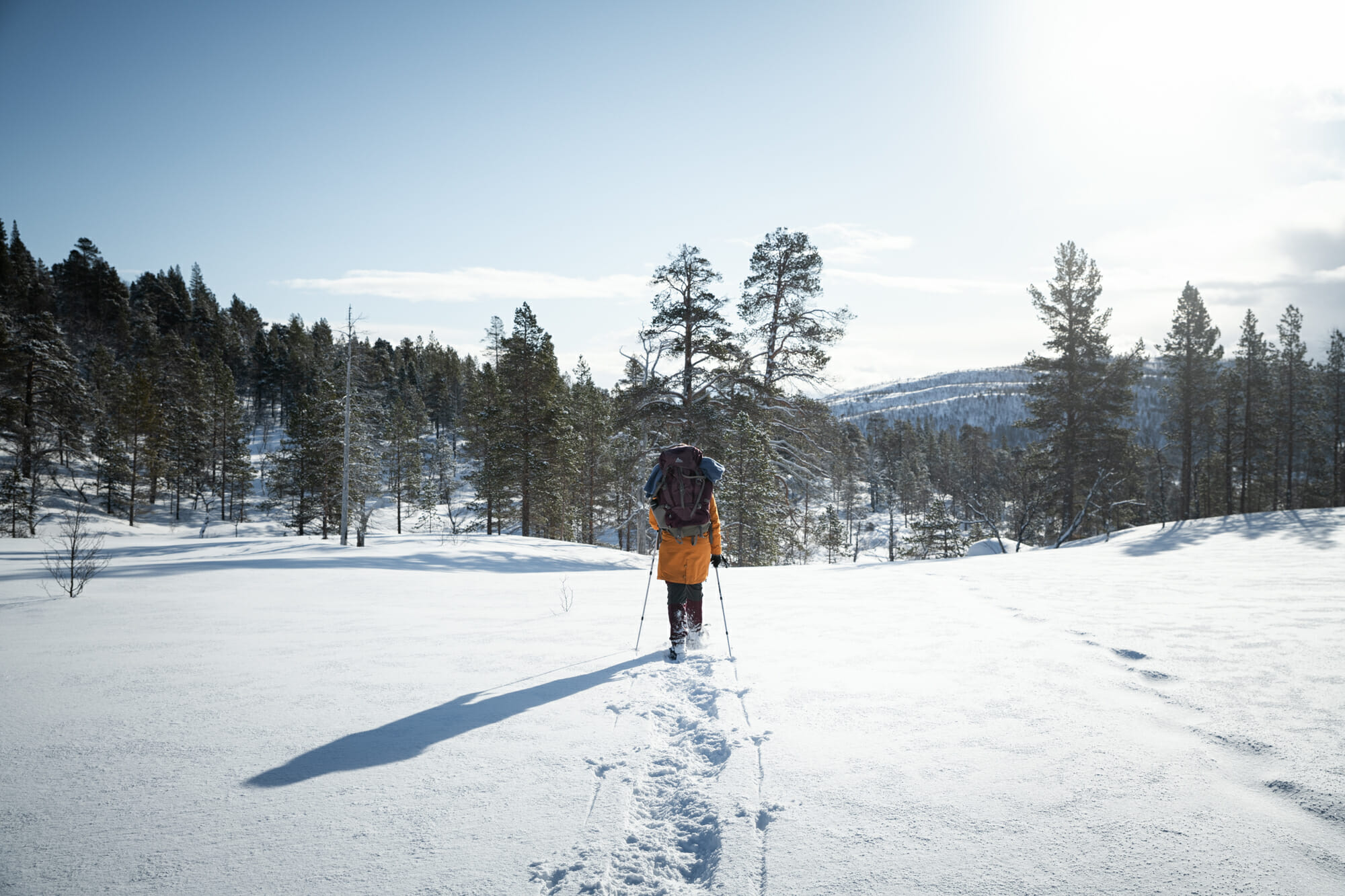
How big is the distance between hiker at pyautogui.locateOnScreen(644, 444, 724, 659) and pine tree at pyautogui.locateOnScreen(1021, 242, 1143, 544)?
24520 mm

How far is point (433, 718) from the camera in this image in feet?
11.7

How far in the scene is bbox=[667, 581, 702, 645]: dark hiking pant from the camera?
5.36m

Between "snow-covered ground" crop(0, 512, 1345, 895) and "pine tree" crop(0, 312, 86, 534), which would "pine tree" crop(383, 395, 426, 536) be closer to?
"pine tree" crop(0, 312, 86, 534)

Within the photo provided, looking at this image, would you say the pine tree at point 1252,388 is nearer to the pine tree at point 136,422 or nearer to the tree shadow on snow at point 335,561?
the tree shadow on snow at point 335,561

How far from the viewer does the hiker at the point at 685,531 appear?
5465 mm

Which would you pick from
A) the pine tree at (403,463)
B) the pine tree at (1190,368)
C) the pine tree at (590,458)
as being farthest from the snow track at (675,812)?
the pine tree at (403,463)

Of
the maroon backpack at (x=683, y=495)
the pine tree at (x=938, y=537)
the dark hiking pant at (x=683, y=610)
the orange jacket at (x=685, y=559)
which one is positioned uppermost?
the maroon backpack at (x=683, y=495)

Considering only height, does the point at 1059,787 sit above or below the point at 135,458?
below

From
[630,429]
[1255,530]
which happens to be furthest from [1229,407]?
[630,429]

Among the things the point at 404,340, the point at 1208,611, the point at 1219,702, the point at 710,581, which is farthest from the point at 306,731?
the point at 404,340

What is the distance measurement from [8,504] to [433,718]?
41888 mm

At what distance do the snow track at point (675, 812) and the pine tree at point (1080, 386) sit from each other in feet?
86.6

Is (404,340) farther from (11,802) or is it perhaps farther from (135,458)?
(11,802)

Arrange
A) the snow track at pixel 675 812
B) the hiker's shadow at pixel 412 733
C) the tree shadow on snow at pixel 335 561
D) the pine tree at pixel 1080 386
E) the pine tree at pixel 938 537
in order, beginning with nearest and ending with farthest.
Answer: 1. the snow track at pixel 675 812
2. the hiker's shadow at pixel 412 733
3. the tree shadow on snow at pixel 335 561
4. the pine tree at pixel 1080 386
5. the pine tree at pixel 938 537
